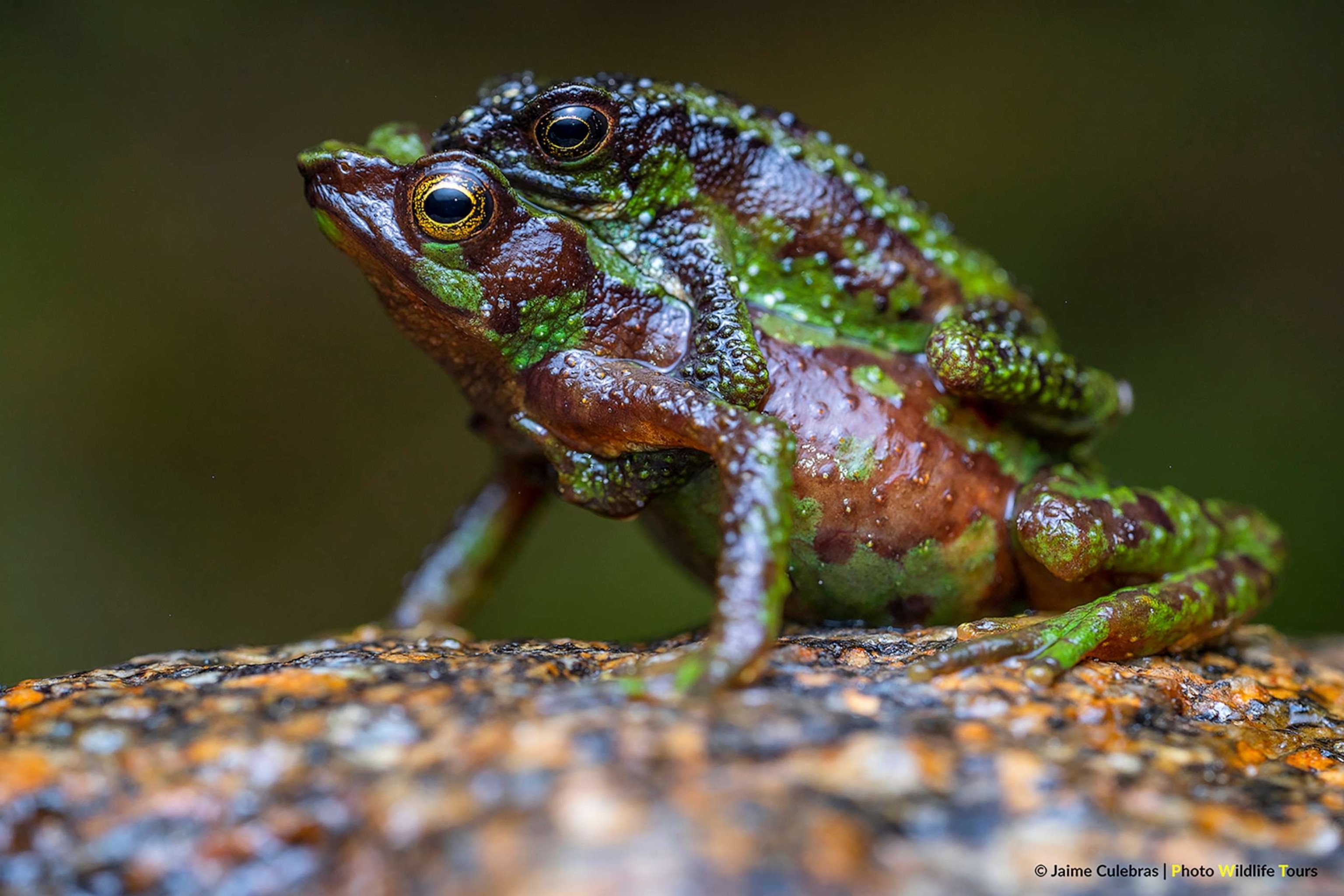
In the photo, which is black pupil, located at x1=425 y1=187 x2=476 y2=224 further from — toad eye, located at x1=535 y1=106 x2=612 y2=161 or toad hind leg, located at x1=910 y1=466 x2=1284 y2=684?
toad hind leg, located at x1=910 y1=466 x2=1284 y2=684

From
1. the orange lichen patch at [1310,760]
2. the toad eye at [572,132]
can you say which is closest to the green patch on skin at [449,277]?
the toad eye at [572,132]

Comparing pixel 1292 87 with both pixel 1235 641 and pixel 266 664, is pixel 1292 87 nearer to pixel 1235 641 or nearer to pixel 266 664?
pixel 1235 641

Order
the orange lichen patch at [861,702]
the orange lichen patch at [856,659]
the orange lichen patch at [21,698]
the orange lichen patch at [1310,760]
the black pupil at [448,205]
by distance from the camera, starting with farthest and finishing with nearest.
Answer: the black pupil at [448,205], the orange lichen patch at [856,659], the orange lichen patch at [1310,760], the orange lichen patch at [21,698], the orange lichen patch at [861,702]

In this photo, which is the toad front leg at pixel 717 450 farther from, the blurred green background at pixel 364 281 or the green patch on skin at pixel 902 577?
the blurred green background at pixel 364 281

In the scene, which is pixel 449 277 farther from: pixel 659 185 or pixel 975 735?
pixel 975 735

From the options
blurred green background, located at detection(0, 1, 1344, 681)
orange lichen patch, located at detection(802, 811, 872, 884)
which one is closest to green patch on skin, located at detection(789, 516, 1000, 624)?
orange lichen patch, located at detection(802, 811, 872, 884)

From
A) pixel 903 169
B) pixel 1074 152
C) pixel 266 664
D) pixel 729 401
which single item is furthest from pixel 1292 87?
pixel 266 664
